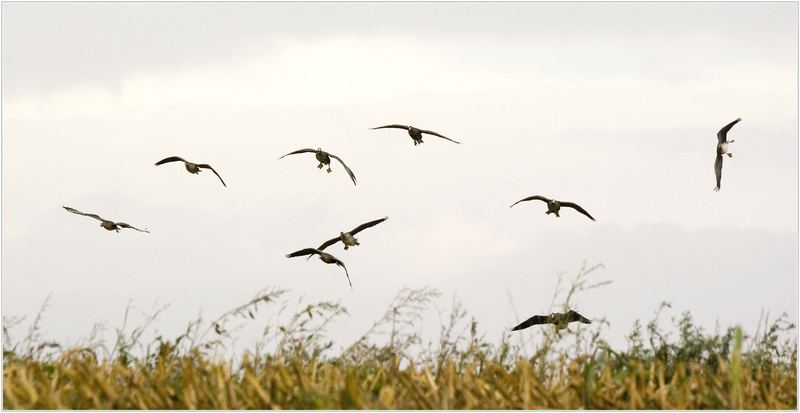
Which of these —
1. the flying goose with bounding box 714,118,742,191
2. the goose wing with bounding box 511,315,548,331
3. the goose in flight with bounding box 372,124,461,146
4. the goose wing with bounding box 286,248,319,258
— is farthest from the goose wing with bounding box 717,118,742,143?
the goose wing with bounding box 511,315,548,331

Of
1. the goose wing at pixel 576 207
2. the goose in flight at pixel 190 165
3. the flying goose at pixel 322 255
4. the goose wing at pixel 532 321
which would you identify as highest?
the goose in flight at pixel 190 165

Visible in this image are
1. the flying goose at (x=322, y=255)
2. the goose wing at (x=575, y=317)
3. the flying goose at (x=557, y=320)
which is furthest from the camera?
the flying goose at (x=322, y=255)

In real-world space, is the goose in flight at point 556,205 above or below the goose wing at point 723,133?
below

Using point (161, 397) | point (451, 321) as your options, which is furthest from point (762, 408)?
point (161, 397)

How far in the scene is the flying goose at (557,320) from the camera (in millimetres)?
7436

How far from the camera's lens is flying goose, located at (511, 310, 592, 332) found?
7436 mm

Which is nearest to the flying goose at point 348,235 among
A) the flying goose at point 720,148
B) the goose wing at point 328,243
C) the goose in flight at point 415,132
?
the goose wing at point 328,243

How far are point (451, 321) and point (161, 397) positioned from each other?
202 cm

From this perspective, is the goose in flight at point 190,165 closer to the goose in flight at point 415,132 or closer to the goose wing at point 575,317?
the goose in flight at point 415,132

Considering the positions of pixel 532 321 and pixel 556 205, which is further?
pixel 556 205

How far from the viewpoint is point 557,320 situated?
754 cm

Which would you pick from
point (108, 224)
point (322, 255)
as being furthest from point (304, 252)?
point (108, 224)

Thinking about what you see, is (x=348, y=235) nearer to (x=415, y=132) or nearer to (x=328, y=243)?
(x=328, y=243)

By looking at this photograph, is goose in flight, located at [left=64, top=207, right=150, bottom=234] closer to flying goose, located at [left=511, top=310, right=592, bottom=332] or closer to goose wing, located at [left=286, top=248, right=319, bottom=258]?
goose wing, located at [left=286, top=248, right=319, bottom=258]
